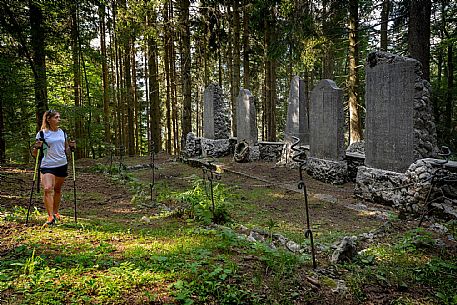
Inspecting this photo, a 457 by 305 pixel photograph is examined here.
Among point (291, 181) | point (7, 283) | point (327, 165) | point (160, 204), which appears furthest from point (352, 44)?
point (7, 283)

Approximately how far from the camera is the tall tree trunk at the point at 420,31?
24.9 feet

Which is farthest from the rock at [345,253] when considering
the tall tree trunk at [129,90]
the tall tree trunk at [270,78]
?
the tall tree trunk at [129,90]

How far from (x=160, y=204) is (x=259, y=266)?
388 cm

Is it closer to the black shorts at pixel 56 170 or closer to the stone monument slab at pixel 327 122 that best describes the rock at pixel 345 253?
the black shorts at pixel 56 170

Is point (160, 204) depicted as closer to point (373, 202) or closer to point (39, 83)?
point (373, 202)

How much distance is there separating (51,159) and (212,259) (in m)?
2.96

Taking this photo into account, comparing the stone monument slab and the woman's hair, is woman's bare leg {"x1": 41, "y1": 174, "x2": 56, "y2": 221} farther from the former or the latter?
the stone monument slab

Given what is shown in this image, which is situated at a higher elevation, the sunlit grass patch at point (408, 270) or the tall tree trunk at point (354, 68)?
the tall tree trunk at point (354, 68)

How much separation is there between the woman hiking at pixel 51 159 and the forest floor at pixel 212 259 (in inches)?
12.7

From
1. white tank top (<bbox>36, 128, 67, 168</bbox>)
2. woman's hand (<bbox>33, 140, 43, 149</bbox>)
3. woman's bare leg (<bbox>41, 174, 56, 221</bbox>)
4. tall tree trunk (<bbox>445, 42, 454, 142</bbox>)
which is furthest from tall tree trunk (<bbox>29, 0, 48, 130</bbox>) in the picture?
tall tree trunk (<bbox>445, 42, 454, 142</bbox>)

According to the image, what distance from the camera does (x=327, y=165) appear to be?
898 centimetres

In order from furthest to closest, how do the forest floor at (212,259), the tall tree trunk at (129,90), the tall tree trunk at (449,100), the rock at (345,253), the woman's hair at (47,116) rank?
the tall tree trunk at (129,90), the tall tree trunk at (449,100), the woman's hair at (47,116), the rock at (345,253), the forest floor at (212,259)

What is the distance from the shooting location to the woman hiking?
14.3ft

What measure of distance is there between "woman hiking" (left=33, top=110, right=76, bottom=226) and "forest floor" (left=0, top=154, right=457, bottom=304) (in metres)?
0.32
